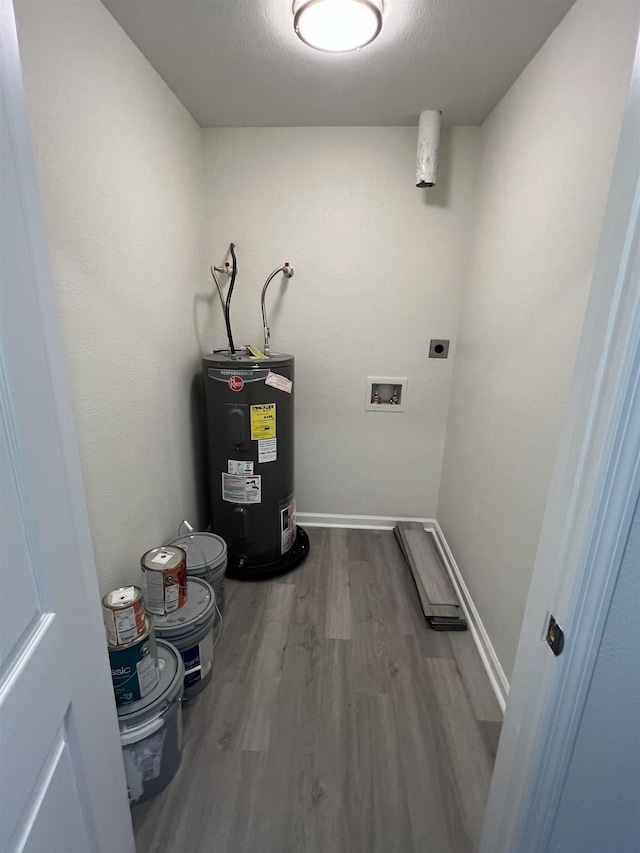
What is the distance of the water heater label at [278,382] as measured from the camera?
184 cm

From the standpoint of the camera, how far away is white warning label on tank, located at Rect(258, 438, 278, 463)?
1.92 metres

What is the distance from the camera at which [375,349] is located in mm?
2217

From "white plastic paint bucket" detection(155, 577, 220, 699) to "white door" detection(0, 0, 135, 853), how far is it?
2.00ft

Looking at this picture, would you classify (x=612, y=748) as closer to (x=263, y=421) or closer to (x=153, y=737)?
(x=153, y=737)

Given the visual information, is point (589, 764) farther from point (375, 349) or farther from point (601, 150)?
point (375, 349)

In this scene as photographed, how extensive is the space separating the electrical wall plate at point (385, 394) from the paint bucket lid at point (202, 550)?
3.79 ft

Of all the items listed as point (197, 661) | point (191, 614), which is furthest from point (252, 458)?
point (197, 661)

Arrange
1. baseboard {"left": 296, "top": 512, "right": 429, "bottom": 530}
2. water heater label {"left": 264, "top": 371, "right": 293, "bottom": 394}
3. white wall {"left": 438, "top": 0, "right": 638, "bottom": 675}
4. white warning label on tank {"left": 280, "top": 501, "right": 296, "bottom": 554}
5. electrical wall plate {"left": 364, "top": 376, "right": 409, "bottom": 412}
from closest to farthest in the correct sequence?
white wall {"left": 438, "top": 0, "right": 638, "bottom": 675} → water heater label {"left": 264, "top": 371, "right": 293, "bottom": 394} → white warning label on tank {"left": 280, "top": 501, "right": 296, "bottom": 554} → electrical wall plate {"left": 364, "top": 376, "right": 409, "bottom": 412} → baseboard {"left": 296, "top": 512, "right": 429, "bottom": 530}

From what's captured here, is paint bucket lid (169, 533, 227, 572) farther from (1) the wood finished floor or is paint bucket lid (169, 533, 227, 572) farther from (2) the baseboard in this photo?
(2) the baseboard

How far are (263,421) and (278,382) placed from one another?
0.68 ft

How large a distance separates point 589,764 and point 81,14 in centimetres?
214

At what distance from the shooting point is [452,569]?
204 cm

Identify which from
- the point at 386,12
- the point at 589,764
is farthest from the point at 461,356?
the point at 589,764

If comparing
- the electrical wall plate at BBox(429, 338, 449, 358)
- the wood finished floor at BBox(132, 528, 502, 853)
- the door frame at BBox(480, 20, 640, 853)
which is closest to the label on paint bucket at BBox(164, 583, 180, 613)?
the wood finished floor at BBox(132, 528, 502, 853)
